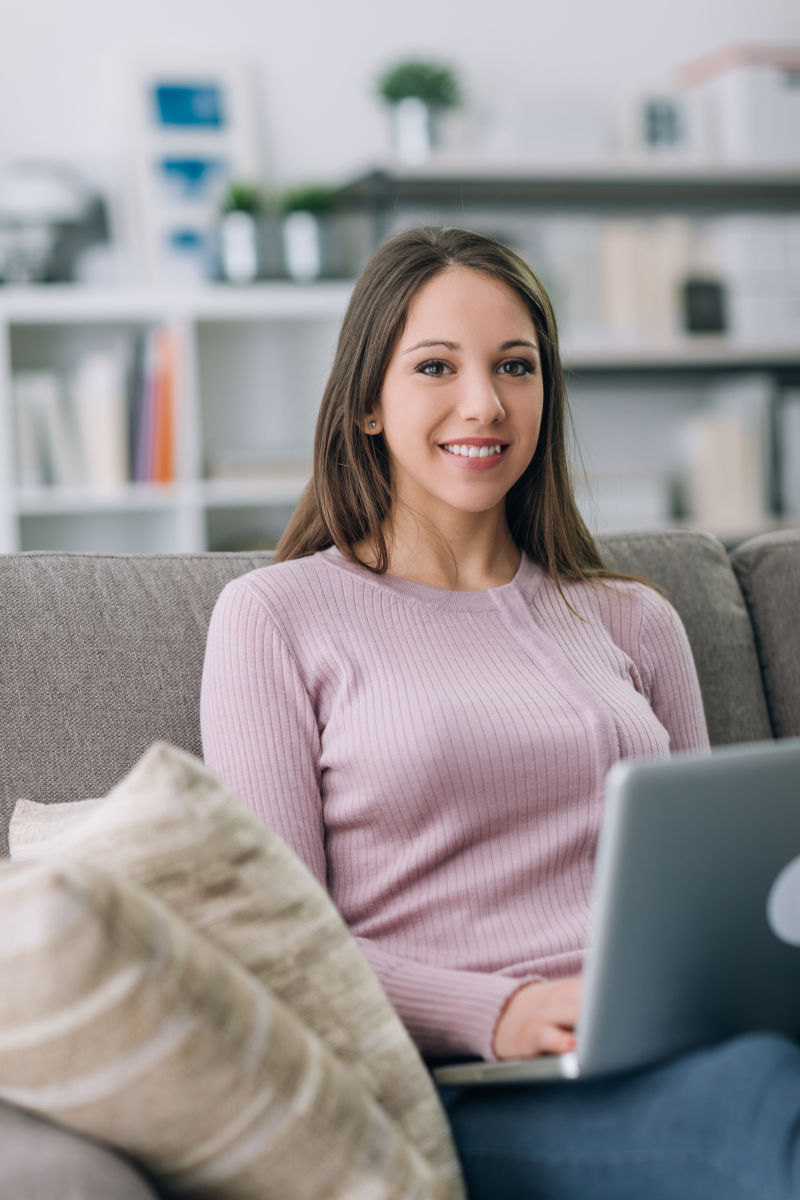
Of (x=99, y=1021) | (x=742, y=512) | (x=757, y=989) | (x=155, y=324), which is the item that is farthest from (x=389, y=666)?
(x=742, y=512)

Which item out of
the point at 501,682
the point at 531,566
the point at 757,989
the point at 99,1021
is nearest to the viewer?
the point at 99,1021

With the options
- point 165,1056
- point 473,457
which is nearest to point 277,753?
point 473,457

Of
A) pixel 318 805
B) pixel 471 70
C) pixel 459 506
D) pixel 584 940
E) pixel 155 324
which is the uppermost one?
pixel 471 70

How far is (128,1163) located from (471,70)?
3.14 meters

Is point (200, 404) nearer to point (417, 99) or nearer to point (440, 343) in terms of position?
point (417, 99)

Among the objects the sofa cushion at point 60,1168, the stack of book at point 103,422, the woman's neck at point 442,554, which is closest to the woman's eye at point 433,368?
the woman's neck at point 442,554

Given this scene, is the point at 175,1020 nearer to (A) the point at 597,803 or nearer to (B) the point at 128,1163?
(B) the point at 128,1163

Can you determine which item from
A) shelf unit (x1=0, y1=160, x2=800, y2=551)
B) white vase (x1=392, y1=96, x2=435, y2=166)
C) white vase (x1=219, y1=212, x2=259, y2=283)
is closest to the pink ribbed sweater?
shelf unit (x1=0, y1=160, x2=800, y2=551)

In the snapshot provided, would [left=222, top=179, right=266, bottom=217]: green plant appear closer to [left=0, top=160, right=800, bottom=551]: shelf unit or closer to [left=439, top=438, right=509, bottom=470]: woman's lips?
[left=0, top=160, right=800, bottom=551]: shelf unit

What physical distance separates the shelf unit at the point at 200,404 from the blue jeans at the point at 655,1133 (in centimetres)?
224

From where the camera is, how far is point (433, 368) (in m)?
1.40

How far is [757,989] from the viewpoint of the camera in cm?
90

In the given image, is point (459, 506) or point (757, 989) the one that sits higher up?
point (459, 506)

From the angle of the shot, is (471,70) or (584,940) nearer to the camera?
(584,940)
